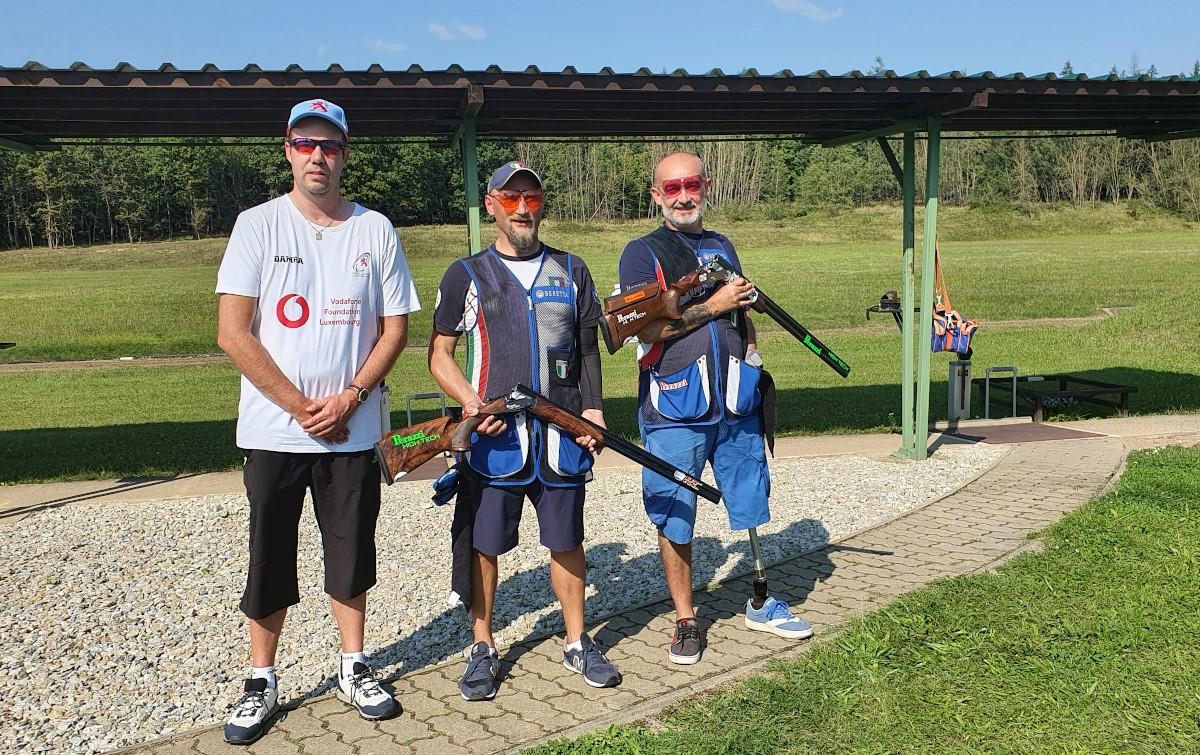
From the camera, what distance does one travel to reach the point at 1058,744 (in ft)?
12.1

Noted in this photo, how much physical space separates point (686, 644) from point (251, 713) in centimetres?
197

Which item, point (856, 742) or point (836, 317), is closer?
point (856, 742)

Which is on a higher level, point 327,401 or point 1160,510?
point 327,401

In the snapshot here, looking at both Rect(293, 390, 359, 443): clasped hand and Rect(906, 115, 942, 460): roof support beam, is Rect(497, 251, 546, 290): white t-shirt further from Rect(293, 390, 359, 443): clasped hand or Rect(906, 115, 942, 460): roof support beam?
Rect(906, 115, 942, 460): roof support beam

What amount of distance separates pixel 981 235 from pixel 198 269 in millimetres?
44634

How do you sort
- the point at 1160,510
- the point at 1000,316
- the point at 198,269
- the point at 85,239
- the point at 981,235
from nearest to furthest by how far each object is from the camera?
the point at 1160,510, the point at 1000,316, the point at 198,269, the point at 981,235, the point at 85,239

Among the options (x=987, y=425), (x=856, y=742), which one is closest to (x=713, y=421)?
(x=856, y=742)

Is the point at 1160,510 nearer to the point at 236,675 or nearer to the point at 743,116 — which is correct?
the point at 743,116

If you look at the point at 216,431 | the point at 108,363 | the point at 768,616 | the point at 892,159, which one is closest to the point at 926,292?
the point at 892,159

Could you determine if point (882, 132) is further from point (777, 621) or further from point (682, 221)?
point (777, 621)

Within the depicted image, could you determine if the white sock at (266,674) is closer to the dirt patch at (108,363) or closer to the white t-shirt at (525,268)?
the white t-shirt at (525,268)

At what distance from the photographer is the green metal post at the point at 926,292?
9375 millimetres

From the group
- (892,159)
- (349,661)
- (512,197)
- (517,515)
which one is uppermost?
(892,159)

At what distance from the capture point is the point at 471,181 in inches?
314
